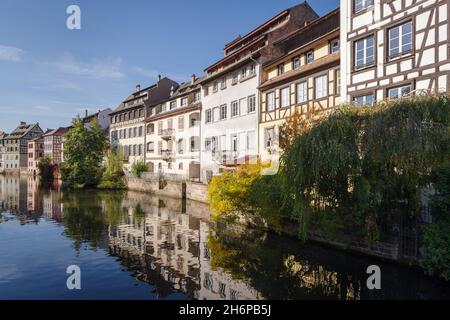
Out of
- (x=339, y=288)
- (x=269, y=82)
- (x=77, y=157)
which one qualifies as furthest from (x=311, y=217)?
(x=77, y=157)

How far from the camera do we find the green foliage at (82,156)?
44.2 metres

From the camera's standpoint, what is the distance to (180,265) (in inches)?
488

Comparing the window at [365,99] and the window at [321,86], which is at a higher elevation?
the window at [321,86]

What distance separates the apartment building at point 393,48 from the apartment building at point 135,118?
103 feet

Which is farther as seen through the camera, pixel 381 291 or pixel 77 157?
pixel 77 157

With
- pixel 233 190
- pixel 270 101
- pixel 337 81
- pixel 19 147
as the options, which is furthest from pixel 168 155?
pixel 19 147

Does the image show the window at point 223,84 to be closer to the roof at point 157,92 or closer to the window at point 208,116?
the window at point 208,116

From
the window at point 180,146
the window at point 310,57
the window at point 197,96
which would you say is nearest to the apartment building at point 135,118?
the window at point 180,146

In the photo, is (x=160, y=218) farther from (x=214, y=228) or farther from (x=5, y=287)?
(x=5, y=287)

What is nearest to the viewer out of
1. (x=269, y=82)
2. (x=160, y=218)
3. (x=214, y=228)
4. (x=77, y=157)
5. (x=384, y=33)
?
(x=384, y=33)

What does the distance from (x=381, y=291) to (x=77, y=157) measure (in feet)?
140

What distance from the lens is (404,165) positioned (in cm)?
1096

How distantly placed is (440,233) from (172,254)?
8.96 meters

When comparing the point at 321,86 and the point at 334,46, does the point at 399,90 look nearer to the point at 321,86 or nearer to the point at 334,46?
the point at 321,86
